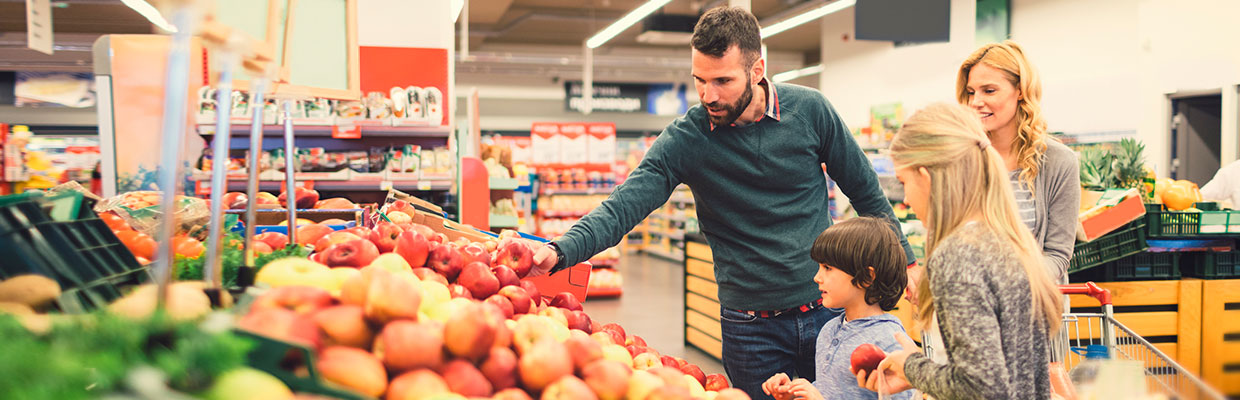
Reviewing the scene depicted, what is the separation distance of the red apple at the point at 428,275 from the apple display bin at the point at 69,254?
52 cm

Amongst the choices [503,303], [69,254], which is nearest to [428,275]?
[503,303]

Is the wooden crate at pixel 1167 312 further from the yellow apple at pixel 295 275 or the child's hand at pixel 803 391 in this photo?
the yellow apple at pixel 295 275

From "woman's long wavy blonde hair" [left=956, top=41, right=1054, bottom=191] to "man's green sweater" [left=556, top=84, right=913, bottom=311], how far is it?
0.41 metres

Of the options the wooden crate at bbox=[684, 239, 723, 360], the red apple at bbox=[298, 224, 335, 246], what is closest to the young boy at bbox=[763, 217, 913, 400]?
the red apple at bbox=[298, 224, 335, 246]

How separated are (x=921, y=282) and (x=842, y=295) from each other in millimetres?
324

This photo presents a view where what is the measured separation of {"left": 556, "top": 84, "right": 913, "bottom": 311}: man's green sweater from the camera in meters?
2.14

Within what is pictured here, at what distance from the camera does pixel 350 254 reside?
1.60 meters

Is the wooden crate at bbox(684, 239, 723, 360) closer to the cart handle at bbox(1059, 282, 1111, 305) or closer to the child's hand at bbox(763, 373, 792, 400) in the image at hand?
the cart handle at bbox(1059, 282, 1111, 305)

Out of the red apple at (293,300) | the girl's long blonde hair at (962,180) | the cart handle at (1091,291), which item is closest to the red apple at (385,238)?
the red apple at (293,300)

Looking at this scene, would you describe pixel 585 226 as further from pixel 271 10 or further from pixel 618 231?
pixel 271 10

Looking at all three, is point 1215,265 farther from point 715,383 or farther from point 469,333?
point 469,333

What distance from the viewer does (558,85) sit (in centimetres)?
1719

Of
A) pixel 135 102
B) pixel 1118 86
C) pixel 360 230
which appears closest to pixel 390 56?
pixel 135 102

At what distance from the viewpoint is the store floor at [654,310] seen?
20.2 feet
